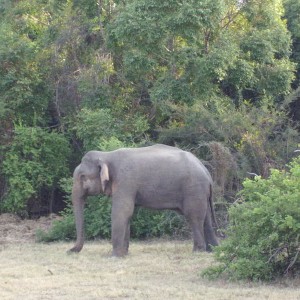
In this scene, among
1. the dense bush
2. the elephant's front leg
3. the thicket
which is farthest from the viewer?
the thicket

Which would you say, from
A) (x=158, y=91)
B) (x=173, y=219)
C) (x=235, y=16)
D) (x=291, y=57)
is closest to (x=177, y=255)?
(x=173, y=219)

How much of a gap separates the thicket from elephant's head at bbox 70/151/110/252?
2470 mm

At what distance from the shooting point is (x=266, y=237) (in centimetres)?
1080

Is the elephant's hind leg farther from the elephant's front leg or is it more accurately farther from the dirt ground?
the elephant's front leg

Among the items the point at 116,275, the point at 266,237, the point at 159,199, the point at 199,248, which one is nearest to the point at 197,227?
the point at 199,248

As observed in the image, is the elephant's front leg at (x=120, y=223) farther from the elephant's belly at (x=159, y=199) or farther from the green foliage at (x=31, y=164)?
the green foliage at (x=31, y=164)

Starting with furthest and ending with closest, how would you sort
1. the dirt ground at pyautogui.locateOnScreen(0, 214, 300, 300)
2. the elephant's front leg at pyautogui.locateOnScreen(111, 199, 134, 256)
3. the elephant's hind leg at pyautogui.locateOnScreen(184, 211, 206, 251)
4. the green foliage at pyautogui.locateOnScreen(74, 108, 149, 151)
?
the green foliage at pyautogui.locateOnScreen(74, 108, 149, 151), the elephant's hind leg at pyautogui.locateOnScreen(184, 211, 206, 251), the elephant's front leg at pyautogui.locateOnScreen(111, 199, 134, 256), the dirt ground at pyautogui.locateOnScreen(0, 214, 300, 300)

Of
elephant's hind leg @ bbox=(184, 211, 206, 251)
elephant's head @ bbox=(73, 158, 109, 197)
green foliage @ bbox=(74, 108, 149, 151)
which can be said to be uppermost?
green foliage @ bbox=(74, 108, 149, 151)

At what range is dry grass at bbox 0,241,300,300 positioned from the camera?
9961mm

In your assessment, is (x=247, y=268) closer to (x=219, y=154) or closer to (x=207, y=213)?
(x=207, y=213)

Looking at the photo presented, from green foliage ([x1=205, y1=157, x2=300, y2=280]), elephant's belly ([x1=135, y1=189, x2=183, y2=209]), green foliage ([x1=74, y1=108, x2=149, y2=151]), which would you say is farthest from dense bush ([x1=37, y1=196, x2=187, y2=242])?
green foliage ([x1=205, y1=157, x2=300, y2=280])

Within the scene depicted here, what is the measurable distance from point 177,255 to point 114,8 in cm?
840

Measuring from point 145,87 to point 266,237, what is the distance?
386 inches

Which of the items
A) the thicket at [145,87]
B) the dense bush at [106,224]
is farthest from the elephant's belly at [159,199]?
the dense bush at [106,224]
